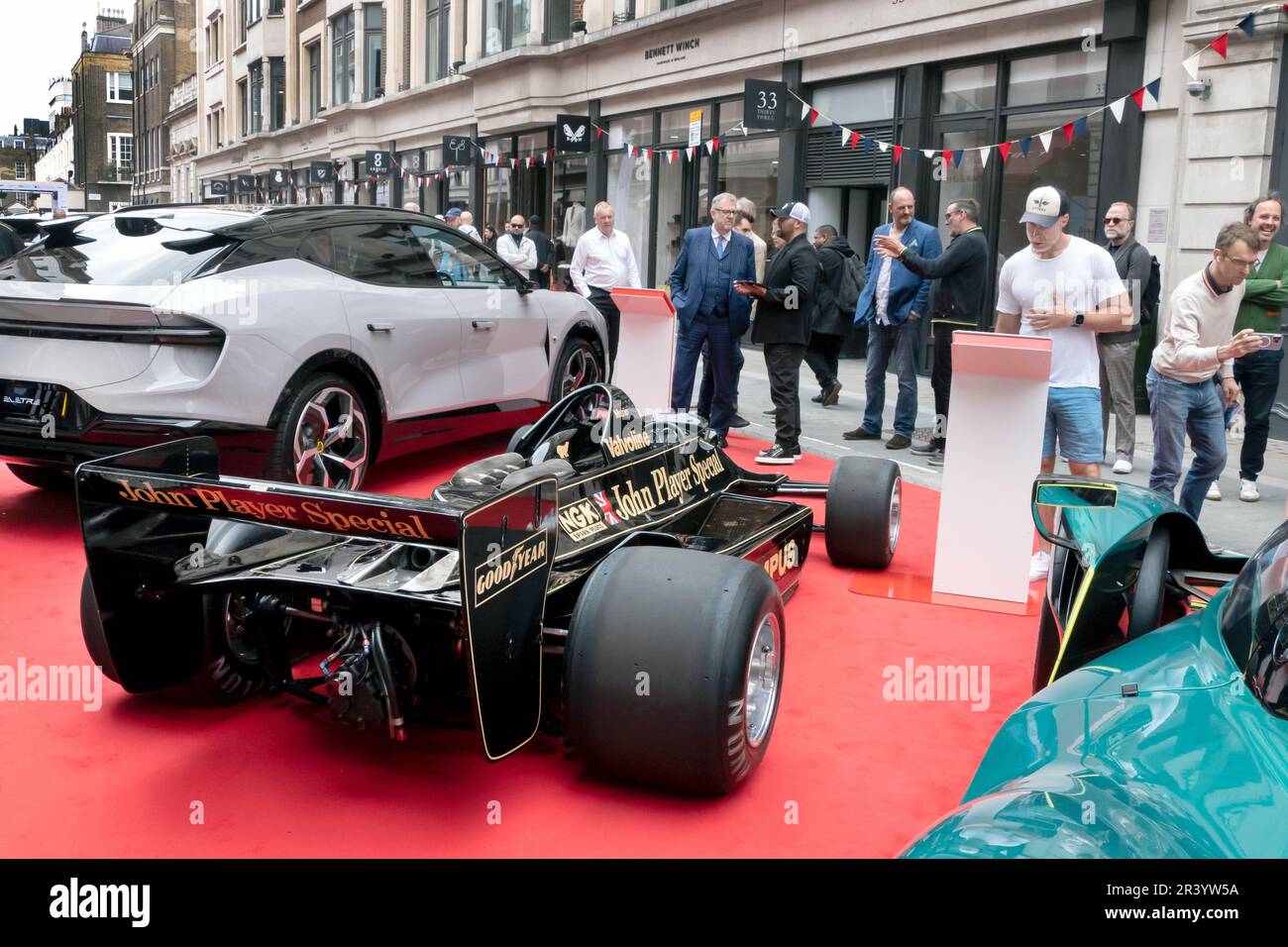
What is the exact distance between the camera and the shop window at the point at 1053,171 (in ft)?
38.4

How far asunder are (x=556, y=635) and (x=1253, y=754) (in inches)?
77.6

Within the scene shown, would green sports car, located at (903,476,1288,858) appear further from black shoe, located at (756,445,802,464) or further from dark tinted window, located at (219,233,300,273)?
black shoe, located at (756,445,802,464)

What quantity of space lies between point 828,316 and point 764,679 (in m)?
7.85

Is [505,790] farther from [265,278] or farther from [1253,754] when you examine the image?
[265,278]

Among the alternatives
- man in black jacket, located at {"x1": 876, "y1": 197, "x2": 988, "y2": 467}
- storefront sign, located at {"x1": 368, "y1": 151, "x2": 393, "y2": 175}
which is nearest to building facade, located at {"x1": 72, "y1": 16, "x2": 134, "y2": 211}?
storefront sign, located at {"x1": 368, "y1": 151, "x2": 393, "y2": 175}

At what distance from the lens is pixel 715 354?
30.3 ft

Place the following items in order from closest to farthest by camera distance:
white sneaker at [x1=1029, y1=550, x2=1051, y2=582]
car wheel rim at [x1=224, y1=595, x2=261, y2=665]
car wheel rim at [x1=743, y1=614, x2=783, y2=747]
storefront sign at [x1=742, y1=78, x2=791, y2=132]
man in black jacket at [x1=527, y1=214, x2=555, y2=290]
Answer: car wheel rim at [x1=743, y1=614, x2=783, y2=747]
car wheel rim at [x1=224, y1=595, x2=261, y2=665]
white sneaker at [x1=1029, y1=550, x2=1051, y2=582]
storefront sign at [x1=742, y1=78, x2=791, y2=132]
man in black jacket at [x1=527, y1=214, x2=555, y2=290]

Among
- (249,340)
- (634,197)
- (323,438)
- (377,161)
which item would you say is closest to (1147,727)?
(249,340)

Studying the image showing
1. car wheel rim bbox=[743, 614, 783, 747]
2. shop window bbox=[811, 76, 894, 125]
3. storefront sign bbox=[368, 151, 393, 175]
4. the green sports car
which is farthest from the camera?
storefront sign bbox=[368, 151, 393, 175]

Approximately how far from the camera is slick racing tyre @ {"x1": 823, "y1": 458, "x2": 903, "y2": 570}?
582 centimetres

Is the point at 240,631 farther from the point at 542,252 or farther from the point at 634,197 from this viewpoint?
the point at 634,197

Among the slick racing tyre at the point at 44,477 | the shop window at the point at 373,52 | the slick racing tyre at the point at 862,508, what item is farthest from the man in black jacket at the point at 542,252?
the shop window at the point at 373,52

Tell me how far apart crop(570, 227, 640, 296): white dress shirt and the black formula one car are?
7.52 m

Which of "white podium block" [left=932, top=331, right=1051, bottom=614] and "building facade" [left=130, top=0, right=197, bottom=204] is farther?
"building facade" [left=130, top=0, right=197, bottom=204]
